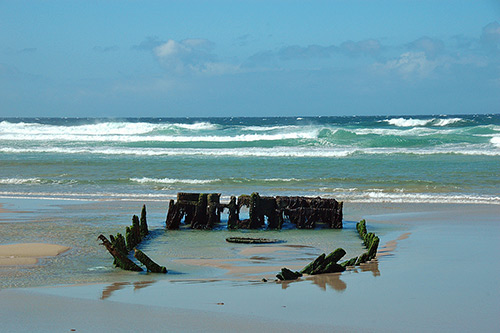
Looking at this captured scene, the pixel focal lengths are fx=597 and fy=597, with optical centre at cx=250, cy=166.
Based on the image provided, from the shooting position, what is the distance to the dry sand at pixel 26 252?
8100 millimetres

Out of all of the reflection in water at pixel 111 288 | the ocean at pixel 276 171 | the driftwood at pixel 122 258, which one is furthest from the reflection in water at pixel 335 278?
the ocean at pixel 276 171

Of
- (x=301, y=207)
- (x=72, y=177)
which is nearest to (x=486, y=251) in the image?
(x=301, y=207)

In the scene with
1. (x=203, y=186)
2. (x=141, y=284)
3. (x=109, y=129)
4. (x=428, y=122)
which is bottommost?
(x=141, y=284)

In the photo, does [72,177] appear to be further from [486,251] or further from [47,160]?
[486,251]

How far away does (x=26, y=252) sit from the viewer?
867cm

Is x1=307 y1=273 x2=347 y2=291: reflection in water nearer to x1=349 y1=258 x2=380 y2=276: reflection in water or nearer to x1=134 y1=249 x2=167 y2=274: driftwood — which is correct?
x1=349 y1=258 x2=380 y2=276: reflection in water

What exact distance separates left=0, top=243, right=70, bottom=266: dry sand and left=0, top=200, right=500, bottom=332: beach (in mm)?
266

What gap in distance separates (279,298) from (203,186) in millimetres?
12244

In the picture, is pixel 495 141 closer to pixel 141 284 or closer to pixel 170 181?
pixel 170 181

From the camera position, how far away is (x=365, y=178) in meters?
19.0

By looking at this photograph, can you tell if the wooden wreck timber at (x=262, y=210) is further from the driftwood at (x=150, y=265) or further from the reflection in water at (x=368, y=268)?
the driftwood at (x=150, y=265)

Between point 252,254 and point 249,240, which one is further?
point 249,240

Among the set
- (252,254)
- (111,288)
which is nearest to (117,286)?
(111,288)

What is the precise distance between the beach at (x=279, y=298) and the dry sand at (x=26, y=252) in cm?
27
